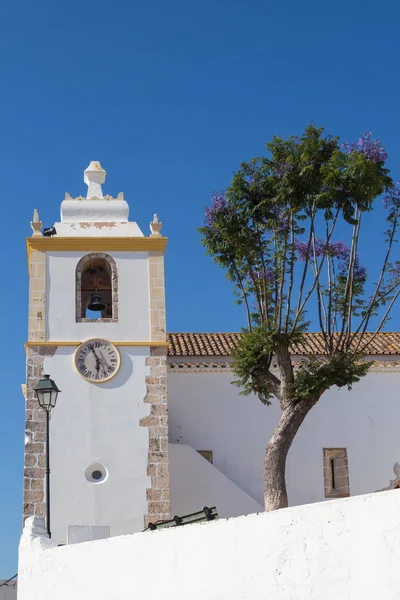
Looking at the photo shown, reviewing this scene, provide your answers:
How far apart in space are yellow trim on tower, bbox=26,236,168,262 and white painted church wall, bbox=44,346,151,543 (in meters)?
1.91

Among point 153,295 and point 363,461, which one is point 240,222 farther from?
point 363,461

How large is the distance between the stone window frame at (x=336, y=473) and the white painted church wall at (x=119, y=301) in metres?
4.99

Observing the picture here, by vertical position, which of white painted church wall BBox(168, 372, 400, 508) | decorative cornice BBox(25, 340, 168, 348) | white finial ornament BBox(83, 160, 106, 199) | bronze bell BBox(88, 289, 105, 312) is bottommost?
white painted church wall BBox(168, 372, 400, 508)

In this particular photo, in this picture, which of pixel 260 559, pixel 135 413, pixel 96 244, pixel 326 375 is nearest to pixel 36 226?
pixel 96 244

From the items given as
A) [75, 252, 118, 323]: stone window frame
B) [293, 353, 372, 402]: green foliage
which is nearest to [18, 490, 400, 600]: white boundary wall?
[293, 353, 372, 402]: green foliage

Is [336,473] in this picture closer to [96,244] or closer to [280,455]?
[280,455]

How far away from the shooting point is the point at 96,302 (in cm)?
1839

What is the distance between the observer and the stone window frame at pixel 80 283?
18344 millimetres

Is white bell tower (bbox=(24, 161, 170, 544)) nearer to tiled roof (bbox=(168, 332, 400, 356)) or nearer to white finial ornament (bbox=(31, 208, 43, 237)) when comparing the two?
white finial ornament (bbox=(31, 208, 43, 237))

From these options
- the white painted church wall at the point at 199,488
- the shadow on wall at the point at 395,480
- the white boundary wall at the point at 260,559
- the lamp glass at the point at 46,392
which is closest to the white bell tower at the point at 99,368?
the white painted church wall at the point at 199,488

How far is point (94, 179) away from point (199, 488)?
6315 mm

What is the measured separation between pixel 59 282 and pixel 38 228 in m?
1.13

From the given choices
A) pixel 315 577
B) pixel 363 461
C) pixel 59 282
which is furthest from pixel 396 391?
pixel 315 577

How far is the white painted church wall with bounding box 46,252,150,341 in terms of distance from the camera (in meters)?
18.2
